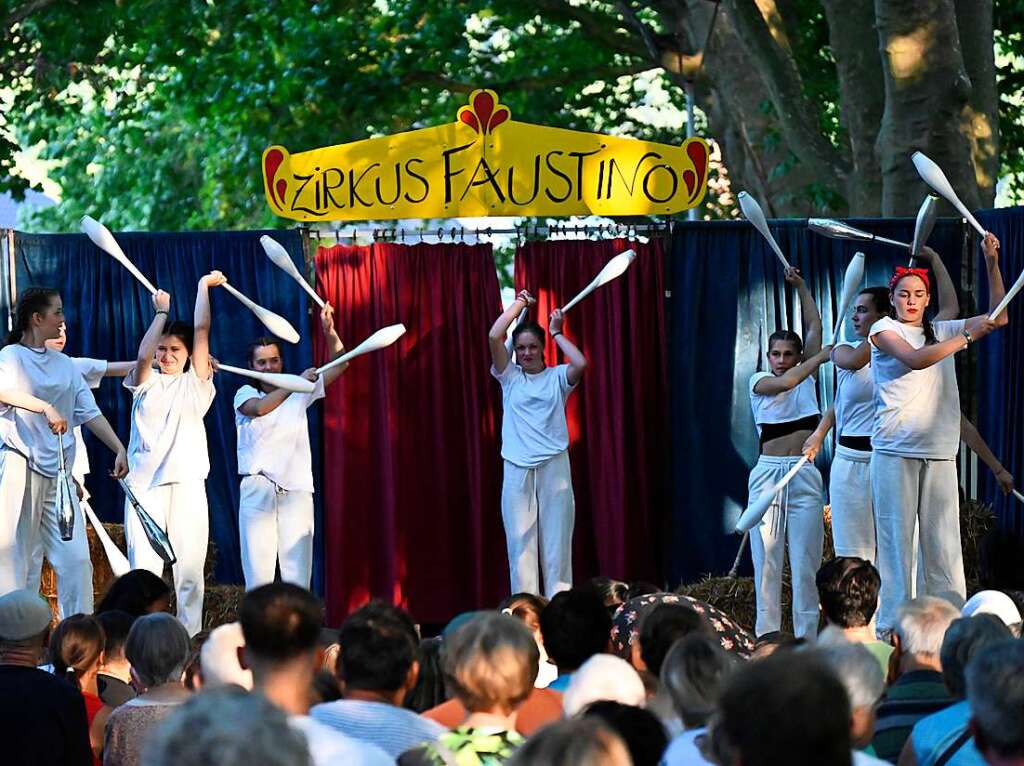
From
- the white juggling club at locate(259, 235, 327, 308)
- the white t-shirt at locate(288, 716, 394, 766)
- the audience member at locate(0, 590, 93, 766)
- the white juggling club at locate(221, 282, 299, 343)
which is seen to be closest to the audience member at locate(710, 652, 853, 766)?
the white t-shirt at locate(288, 716, 394, 766)

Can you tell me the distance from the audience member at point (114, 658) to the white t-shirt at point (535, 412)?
3276 millimetres

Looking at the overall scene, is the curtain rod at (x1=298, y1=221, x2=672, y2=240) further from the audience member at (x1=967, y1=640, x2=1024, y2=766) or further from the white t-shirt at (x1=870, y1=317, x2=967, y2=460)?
the audience member at (x1=967, y1=640, x2=1024, y2=766)

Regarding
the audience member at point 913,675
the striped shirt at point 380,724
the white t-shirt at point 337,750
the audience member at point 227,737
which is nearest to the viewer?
the audience member at point 227,737

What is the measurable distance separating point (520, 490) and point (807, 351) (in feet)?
4.63

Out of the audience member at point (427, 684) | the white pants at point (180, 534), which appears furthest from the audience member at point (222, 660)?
the white pants at point (180, 534)

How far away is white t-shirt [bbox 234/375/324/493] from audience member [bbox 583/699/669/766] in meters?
4.40

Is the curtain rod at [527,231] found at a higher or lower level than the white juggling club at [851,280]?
higher

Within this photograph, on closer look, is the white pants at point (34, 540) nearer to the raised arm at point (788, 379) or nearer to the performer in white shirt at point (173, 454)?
the performer in white shirt at point (173, 454)

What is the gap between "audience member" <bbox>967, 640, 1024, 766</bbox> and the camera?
2.49 meters

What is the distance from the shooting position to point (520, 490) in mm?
7344

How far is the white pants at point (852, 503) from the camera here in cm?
670

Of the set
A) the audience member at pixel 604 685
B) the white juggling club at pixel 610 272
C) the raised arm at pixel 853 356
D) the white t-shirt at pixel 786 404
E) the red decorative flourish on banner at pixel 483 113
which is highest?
the red decorative flourish on banner at pixel 483 113

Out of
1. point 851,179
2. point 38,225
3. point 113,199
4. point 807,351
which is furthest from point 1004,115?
point 38,225

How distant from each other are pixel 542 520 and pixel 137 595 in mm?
2898
